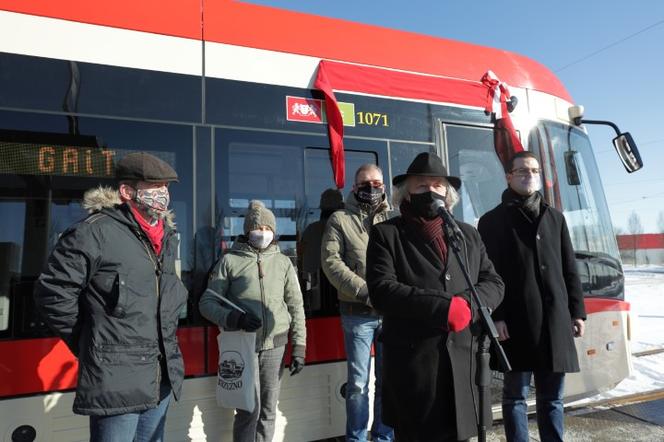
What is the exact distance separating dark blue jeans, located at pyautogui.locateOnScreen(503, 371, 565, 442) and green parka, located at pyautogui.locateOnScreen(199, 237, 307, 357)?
1293mm

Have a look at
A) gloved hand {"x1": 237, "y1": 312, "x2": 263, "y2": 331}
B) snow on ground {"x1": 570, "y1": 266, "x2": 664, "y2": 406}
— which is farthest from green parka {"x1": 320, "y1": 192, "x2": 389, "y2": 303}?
snow on ground {"x1": 570, "y1": 266, "x2": 664, "y2": 406}

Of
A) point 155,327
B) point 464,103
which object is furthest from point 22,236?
point 464,103

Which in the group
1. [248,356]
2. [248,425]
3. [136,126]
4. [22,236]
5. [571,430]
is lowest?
[571,430]

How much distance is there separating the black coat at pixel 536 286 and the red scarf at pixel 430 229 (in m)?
0.91

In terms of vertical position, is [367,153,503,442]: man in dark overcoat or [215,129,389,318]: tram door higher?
[215,129,389,318]: tram door

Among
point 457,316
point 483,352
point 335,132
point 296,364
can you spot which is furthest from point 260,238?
point 483,352

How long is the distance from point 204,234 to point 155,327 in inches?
39.1

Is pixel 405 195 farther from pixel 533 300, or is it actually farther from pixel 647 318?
pixel 647 318

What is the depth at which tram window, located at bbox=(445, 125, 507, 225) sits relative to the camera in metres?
3.70

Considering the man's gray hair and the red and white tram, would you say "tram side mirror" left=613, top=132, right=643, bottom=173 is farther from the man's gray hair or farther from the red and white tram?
the man's gray hair

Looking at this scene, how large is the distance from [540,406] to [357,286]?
1296 mm

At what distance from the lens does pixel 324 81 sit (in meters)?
3.33

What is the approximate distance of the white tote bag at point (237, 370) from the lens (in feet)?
8.93

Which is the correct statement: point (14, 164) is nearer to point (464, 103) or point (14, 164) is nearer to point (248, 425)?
point (248, 425)
